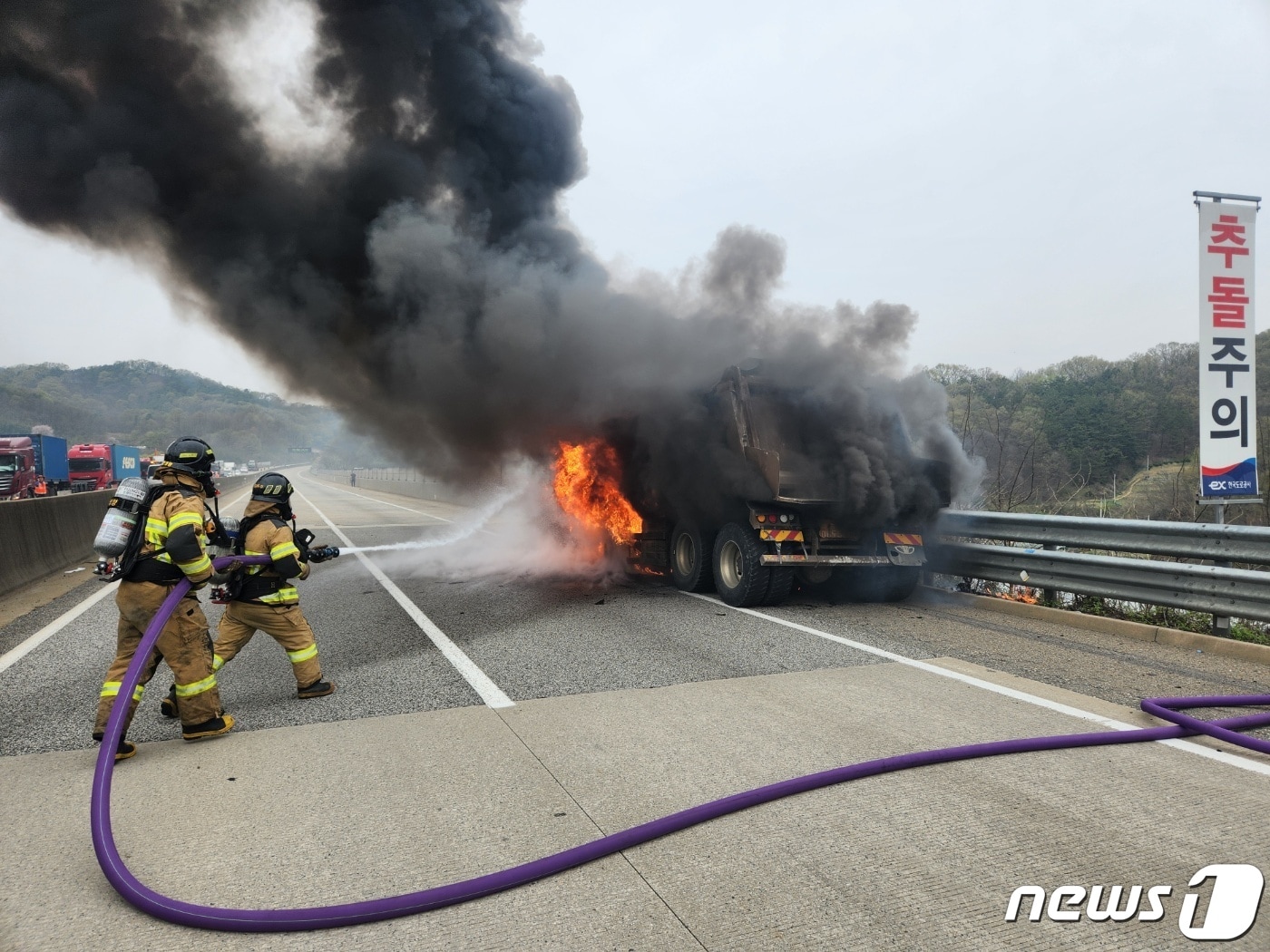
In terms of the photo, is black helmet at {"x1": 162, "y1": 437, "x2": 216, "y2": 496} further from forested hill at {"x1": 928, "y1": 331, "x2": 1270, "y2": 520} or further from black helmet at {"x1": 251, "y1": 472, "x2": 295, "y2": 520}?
forested hill at {"x1": 928, "y1": 331, "x2": 1270, "y2": 520}

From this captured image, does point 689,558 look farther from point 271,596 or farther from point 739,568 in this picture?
point 271,596

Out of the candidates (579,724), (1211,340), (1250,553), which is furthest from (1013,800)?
(1211,340)

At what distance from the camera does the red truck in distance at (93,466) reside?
39.1 m

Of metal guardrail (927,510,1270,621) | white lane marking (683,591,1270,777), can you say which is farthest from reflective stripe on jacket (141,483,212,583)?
metal guardrail (927,510,1270,621)

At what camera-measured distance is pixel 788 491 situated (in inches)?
315

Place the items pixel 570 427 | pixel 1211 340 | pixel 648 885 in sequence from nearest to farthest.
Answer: pixel 648 885, pixel 1211 340, pixel 570 427

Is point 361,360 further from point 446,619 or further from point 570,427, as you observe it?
point 446,619

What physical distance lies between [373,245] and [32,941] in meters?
10.3

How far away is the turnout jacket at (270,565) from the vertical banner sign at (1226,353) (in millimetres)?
7822

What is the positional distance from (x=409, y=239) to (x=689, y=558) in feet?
20.0

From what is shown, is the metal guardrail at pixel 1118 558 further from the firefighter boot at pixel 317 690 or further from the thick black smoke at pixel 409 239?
Result: the firefighter boot at pixel 317 690

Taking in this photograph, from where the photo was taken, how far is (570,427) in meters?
10.7

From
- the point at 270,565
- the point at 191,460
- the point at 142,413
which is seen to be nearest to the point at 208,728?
the point at 270,565

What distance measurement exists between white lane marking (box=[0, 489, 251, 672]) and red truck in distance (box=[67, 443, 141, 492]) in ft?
109
